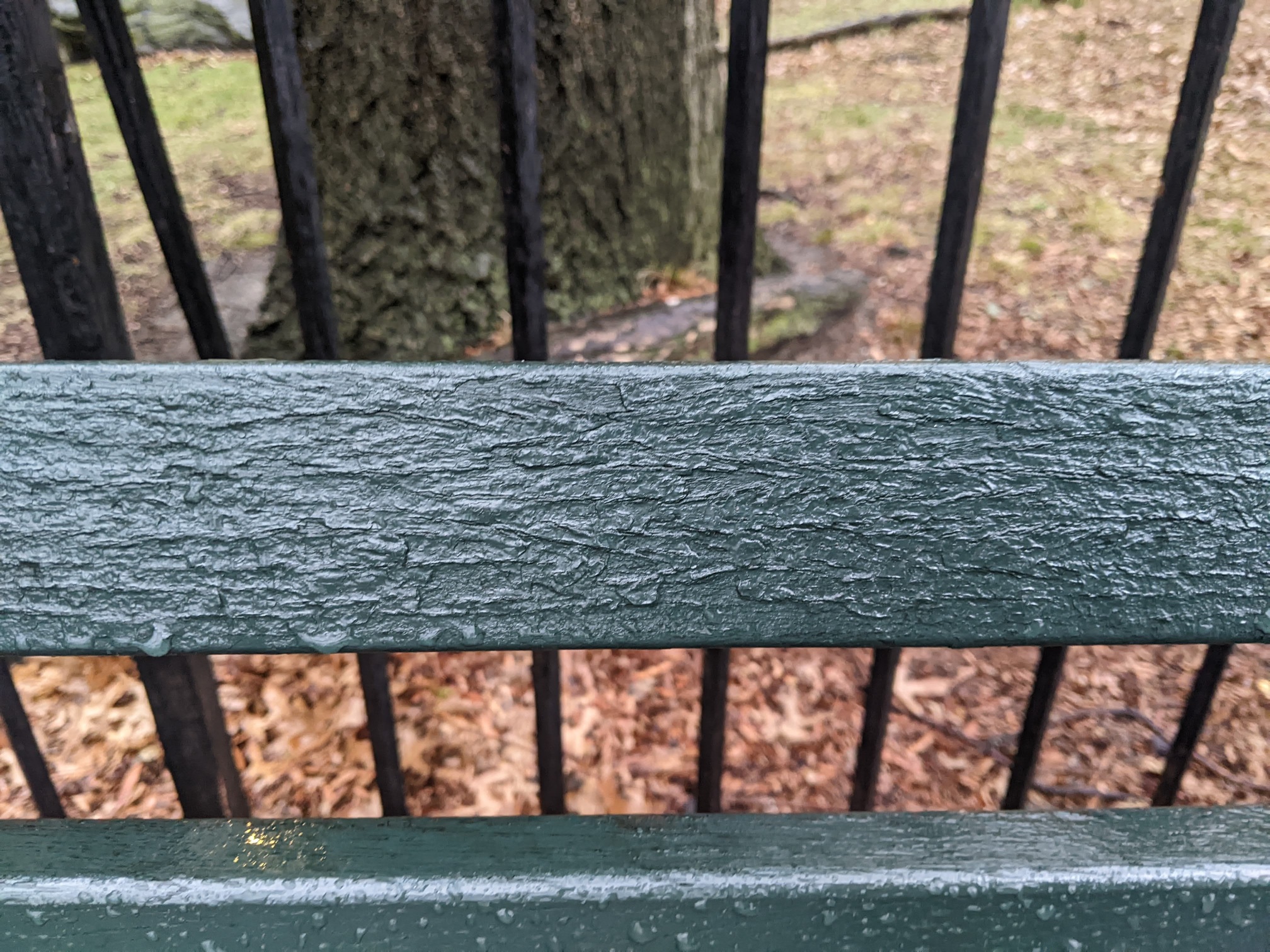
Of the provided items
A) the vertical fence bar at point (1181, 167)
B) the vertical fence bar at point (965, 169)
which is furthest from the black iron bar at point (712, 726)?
the vertical fence bar at point (1181, 167)

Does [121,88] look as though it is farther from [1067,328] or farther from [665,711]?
[1067,328]

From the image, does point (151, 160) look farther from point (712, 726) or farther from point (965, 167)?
point (712, 726)

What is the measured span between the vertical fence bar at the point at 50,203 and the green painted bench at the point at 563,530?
215 millimetres

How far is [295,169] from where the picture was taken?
85 cm

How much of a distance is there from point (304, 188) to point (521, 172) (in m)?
0.23

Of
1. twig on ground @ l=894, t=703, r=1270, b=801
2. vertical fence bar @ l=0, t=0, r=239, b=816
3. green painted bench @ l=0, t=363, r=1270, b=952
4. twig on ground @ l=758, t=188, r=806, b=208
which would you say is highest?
vertical fence bar @ l=0, t=0, r=239, b=816

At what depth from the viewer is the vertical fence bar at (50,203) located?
75 centimetres

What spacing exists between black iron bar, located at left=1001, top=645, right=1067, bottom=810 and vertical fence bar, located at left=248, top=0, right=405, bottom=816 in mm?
1028

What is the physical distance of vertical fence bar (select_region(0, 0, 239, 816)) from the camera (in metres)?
0.75

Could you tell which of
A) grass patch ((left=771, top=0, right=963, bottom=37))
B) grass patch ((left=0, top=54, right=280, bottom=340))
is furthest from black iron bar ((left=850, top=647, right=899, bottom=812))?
grass patch ((left=771, top=0, right=963, bottom=37))

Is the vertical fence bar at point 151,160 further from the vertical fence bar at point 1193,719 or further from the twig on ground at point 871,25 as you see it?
the twig on ground at point 871,25

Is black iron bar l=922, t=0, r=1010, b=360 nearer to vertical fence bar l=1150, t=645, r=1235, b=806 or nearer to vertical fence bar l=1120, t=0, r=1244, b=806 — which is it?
vertical fence bar l=1120, t=0, r=1244, b=806

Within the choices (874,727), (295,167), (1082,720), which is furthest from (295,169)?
(1082,720)

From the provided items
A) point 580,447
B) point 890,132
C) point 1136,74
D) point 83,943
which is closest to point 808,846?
point 580,447
